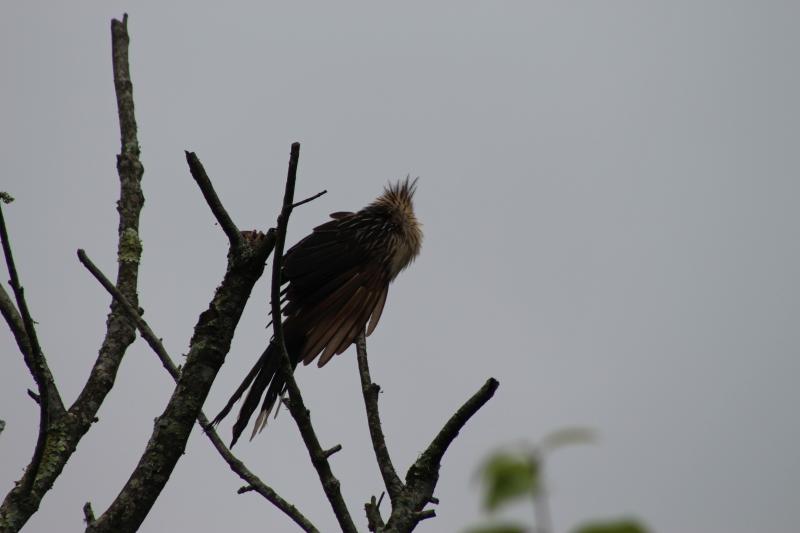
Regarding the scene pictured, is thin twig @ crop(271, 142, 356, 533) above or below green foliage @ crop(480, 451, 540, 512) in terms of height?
above

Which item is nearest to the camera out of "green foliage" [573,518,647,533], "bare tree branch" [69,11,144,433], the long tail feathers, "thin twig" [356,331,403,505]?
"green foliage" [573,518,647,533]

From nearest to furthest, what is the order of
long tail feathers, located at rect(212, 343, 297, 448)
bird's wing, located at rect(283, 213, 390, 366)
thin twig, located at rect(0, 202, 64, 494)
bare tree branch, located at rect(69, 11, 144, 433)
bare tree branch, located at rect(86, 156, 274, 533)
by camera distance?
thin twig, located at rect(0, 202, 64, 494) < bare tree branch, located at rect(86, 156, 274, 533) < bare tree branch, located at rect(69, 11, 144, 433) < long tail feathers, located at rect(212, 343, 297, 448) < bird's wing, located at rect(283, 213, 390, 366)

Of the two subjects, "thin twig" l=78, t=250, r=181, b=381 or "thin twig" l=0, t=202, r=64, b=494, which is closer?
"thin twig" l=0, t=202, r=64, b=494

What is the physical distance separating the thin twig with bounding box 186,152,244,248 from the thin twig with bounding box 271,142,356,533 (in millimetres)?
227

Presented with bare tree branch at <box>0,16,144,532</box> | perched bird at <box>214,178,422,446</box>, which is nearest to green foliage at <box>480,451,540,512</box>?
bare tree branch at <box>0,16,144,532</box>

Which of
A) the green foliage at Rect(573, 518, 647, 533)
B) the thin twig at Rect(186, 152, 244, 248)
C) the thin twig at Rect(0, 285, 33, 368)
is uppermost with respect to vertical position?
the thin twig at Rect(186, 152, 244, 248)

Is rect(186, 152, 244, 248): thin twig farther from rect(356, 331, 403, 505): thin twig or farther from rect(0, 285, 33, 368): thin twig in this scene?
rect(0, 285, 33, 368): thin twig

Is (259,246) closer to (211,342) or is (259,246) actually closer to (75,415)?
(211,342)

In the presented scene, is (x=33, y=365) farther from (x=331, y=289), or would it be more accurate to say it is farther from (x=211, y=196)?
(x=331, y=289)

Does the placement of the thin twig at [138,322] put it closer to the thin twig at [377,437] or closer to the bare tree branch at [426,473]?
the thin twig at [377,437]

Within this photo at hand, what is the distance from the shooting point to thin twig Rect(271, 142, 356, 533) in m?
3.04

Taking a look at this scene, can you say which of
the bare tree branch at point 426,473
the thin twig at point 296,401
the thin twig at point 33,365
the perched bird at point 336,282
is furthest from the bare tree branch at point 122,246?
the bare tree branch at point 426,473

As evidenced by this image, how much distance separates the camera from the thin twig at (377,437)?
11.1 ft

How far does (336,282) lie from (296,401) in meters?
3.02
